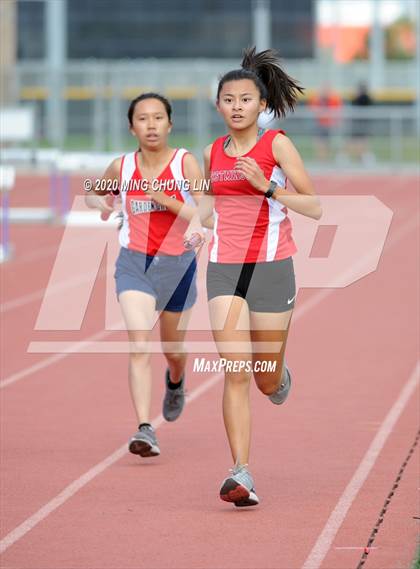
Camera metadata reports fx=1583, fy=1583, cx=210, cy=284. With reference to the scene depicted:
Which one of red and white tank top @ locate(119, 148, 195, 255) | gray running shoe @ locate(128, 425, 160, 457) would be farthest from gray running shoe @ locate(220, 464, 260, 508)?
red and white tank top @ locate(119, 148, 195, 255)

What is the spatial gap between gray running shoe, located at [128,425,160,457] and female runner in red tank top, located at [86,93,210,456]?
0.5 inches

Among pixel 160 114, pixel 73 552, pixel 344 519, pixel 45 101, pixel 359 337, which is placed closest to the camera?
pixel 73 552

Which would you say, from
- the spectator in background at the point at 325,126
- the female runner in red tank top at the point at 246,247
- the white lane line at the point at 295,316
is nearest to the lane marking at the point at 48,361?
→ the white lane line at the point at 295,316

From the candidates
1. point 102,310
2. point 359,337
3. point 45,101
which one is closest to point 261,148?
point 359,337

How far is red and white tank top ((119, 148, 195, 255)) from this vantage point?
8.62 m

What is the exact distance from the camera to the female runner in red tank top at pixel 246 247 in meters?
7.33

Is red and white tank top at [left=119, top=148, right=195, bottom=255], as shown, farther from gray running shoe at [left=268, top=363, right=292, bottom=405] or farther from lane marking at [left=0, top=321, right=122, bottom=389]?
lane marking at [left=0, top=321, right=122, bottom=389]

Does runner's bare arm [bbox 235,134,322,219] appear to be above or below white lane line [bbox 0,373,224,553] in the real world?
above

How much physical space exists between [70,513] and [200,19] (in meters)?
76.5

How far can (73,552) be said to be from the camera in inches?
259

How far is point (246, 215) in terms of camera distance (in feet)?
24.3

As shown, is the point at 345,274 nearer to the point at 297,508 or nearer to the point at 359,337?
the point at 359,337

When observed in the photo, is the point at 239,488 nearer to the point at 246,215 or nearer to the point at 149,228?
the point at 246,215

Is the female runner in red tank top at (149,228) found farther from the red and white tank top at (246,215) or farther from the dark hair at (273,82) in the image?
the red and white tank top at (246,215)
